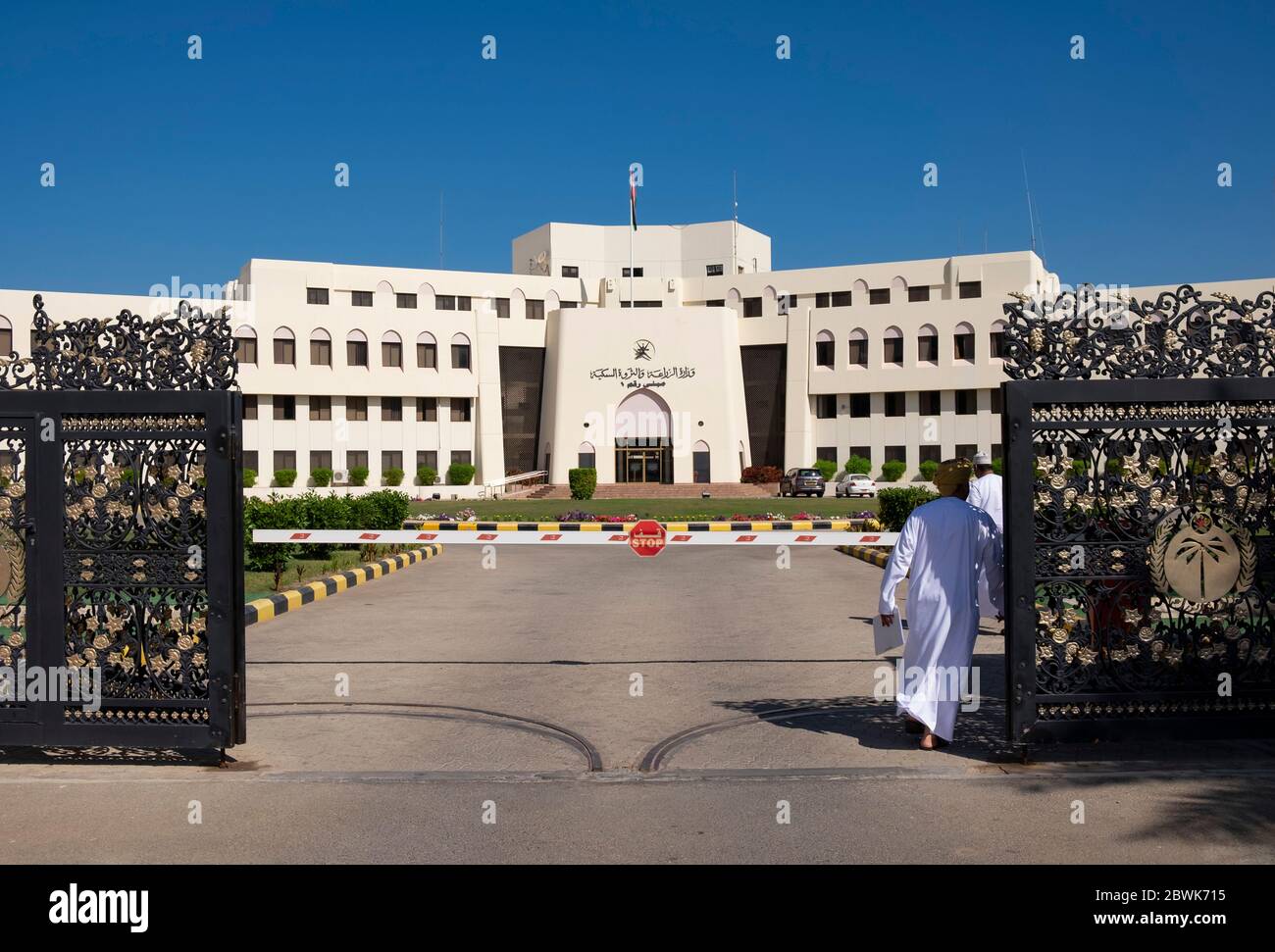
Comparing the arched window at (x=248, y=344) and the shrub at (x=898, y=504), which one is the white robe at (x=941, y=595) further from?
the arched window at (x=248, y=344)

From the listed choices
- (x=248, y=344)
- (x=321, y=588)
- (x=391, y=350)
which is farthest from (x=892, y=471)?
(x=321, y=588)

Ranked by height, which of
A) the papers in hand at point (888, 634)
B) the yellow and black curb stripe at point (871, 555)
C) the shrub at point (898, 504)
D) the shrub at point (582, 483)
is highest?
the shrub at point (582, 483)

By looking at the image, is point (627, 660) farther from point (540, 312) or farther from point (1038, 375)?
point (540, 312)

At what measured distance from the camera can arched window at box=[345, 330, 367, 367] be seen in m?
55.1

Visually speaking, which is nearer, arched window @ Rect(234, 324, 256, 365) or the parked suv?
the parked suv

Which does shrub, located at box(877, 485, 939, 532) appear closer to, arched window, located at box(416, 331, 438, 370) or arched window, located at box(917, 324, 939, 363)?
arched window, located at box(917, 324, 939, 363)

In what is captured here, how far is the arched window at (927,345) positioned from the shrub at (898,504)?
34.9 metres

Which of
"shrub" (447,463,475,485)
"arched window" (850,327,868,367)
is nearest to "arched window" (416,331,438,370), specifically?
"shrub" (447,463,475,485)

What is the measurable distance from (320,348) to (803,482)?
987 inches

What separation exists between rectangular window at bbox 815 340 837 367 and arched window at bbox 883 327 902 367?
2852 mm

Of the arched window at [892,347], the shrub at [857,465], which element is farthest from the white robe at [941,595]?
the arched window at [892,347]

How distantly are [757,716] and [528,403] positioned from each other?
54006 mm

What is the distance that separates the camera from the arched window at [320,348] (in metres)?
54.2

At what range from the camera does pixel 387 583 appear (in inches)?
688
